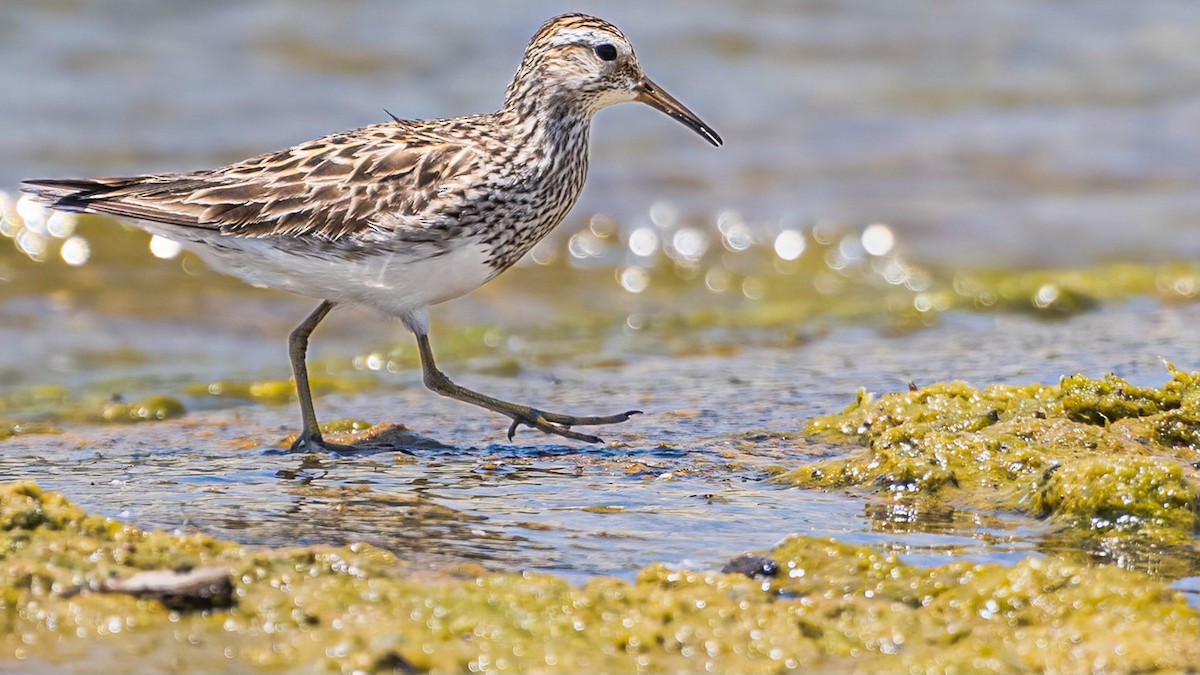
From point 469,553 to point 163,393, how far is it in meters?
4.27

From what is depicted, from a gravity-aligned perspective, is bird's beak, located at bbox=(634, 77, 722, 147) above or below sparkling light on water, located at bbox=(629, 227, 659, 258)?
above

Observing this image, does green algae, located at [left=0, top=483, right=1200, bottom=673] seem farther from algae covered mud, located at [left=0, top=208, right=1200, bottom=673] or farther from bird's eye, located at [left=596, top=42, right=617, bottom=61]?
bird's eye, located at [left=596, top=42, right=617, bottom=61]

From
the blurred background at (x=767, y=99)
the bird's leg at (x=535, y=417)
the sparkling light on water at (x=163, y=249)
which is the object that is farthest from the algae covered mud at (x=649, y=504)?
the blurred background at (x=767, y=99)

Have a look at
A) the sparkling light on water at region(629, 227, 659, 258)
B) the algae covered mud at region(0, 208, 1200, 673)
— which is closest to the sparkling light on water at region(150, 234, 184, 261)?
the algae covered mud at region(0, 208, 1200, 673)

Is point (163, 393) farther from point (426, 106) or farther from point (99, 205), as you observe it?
point (426, 106)

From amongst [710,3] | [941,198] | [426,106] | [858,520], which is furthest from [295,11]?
[858,520]

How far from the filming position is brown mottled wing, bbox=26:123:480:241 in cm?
652

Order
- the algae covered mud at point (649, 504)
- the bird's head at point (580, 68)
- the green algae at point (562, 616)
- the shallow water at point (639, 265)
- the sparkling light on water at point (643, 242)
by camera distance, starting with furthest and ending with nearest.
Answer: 1. the sparkling light on water at point (643, 242)
2. the bird's head at point (580, 68)
3. the shallow water at point (639, 265)
4. the algae covered mud at point (649, 504)
5. the green algae at point (562, 616)

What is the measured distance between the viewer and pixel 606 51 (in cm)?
707

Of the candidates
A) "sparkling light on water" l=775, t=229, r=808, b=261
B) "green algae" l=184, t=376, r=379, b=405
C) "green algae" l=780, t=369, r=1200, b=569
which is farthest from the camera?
"sparkling light on water" l=775, t=229, r=808, b=261

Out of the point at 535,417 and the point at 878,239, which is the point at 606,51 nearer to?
the point at 535,417


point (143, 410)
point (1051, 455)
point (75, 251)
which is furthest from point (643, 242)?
point (1051, 455)

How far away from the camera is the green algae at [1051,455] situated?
4.86 metres

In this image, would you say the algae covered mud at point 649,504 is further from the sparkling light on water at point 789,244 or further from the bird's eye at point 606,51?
the sparkling light on water at point 789,244
